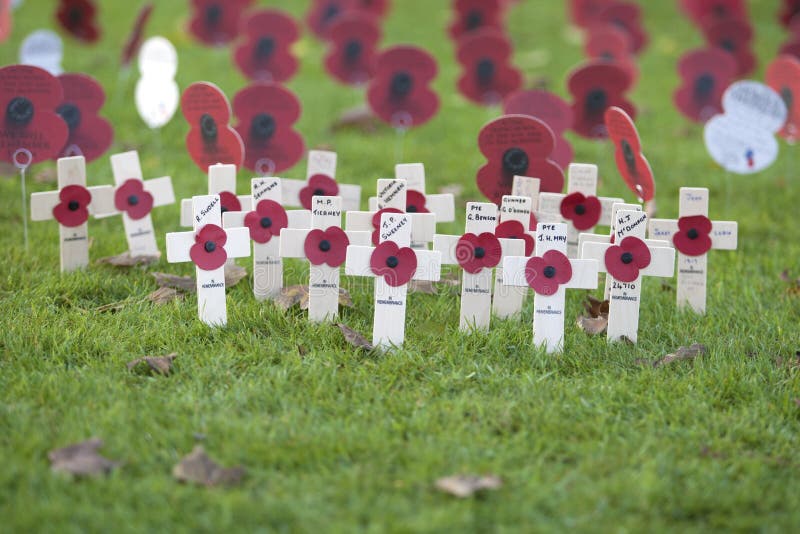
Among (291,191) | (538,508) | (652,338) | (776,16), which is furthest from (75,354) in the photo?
(776,16)

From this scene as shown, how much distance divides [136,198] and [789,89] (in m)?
3.88

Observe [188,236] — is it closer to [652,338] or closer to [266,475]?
[266,475]

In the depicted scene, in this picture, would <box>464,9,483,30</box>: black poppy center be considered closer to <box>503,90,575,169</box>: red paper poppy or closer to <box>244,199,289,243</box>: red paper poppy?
<box>503,90,575,169</box>: red paper poppy

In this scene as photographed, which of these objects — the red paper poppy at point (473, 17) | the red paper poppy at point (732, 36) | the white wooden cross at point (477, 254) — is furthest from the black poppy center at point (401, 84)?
the red paper poppy at point (732, 36)

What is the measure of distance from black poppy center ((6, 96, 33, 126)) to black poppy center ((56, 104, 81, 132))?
1.51 ft

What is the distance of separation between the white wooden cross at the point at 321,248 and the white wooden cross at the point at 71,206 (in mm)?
1086

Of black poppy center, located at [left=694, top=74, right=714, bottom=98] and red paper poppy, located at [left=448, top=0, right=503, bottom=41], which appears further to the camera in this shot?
red paper poppy, located at [left=448, top=0, right=503, bottom=41]

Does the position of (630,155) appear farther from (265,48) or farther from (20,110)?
(265,48)

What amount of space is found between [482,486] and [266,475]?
585 mm

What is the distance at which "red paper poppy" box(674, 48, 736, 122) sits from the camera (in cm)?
679

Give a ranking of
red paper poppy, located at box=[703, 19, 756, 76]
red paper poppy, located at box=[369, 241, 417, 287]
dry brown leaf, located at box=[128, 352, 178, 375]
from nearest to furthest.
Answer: dry brown leaf, located at box=[128, 352, 178, 375], red paper poppy, located at box=[369, 241, 417, 287], red paper poppy, located at box=[703, 19, 756, 76]

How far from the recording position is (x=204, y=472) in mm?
2441

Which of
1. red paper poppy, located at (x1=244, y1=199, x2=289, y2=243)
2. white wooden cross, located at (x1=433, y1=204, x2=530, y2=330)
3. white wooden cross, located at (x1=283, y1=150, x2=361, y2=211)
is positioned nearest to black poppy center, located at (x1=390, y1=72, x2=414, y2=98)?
white wooden cross, located at (x1=283, y1=150, x2=361, y2=211)

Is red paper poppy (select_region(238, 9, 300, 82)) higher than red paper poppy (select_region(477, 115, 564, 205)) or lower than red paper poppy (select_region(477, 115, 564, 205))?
higher
